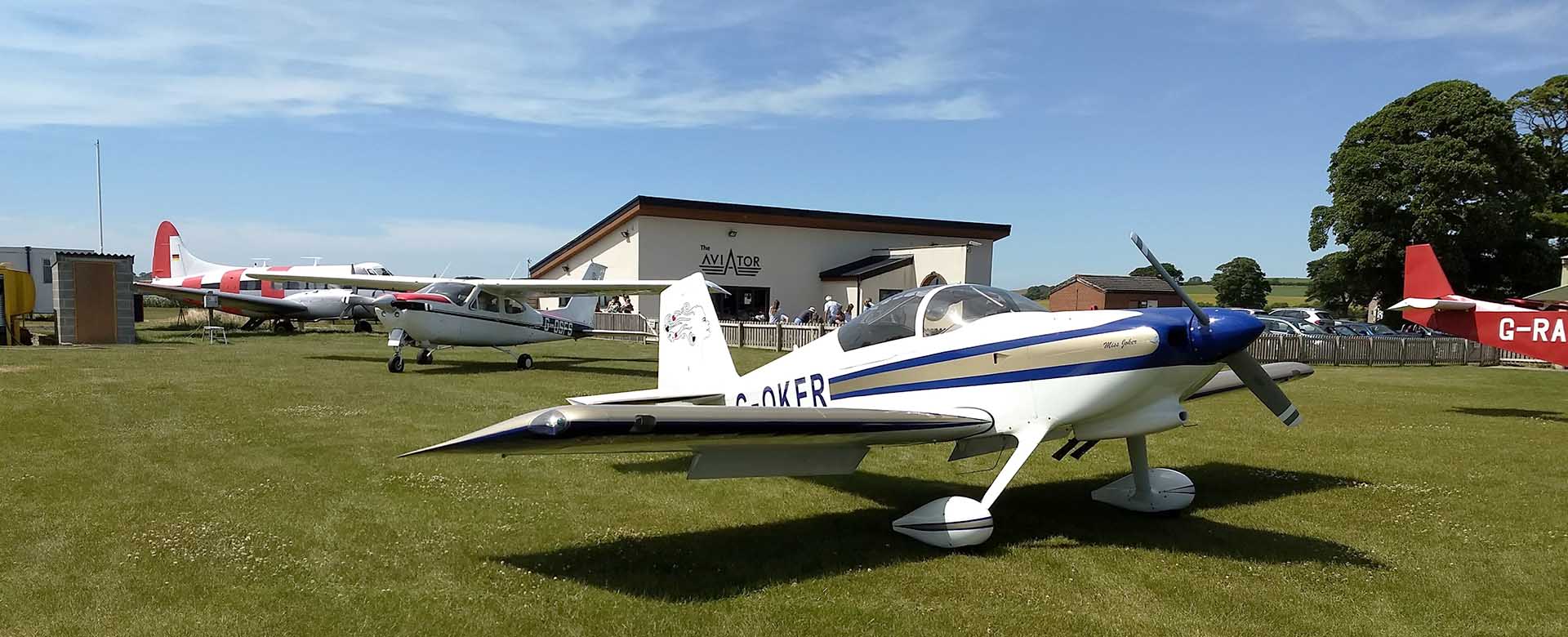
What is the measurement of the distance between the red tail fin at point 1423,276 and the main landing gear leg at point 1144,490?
389 inches

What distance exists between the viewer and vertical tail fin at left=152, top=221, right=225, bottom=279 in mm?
36562

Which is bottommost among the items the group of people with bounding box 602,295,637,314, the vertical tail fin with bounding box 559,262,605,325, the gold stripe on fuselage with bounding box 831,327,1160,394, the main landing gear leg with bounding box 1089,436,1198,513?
the main landing gear leg with bounding box 1089,436,1198,513

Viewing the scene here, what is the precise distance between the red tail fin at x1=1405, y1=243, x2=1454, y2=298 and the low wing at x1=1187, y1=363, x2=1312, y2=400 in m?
7.85

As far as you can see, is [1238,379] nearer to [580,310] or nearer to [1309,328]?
[580,310]

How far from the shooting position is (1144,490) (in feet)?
22.1

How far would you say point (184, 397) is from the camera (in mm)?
12469

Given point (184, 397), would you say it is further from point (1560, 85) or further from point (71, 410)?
point (1560, 85)

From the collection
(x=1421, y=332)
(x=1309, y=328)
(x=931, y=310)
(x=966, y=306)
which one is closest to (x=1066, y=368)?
(x=966, y=306)

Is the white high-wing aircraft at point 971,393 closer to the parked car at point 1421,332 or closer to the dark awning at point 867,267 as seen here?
the parked car at point 1421,332

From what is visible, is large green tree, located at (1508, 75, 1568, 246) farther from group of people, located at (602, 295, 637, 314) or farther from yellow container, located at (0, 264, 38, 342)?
yellow container, located at (0, 264, 38, 342)

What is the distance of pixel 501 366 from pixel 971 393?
617 inches

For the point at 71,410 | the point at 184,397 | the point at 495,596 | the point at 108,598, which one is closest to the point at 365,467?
the point at 108,598

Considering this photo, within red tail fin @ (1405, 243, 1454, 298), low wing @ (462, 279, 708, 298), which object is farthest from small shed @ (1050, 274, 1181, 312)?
low wing @ (462, 279, 708, 298)

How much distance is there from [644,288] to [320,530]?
40.5 feet
